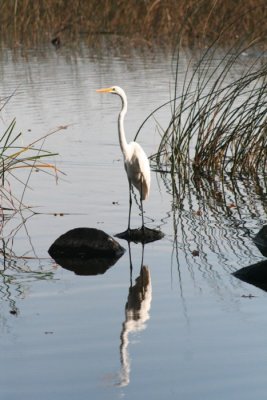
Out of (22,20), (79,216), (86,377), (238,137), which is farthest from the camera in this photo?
(22,20)

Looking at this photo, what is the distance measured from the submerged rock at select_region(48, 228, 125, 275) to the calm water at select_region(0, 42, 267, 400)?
5.0 inches

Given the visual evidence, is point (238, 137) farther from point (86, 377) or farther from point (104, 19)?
point (104, 19)

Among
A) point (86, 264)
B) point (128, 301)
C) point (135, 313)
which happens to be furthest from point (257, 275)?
point (86, 264)

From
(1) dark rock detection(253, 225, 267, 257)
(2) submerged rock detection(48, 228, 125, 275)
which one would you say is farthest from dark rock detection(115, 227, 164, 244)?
(1) dark rock detection(253, 225, 267, 257)

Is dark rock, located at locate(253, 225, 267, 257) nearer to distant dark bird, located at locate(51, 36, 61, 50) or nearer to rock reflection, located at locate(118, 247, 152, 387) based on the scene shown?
rock reflection, located at locate(118, 247, 152, 387)

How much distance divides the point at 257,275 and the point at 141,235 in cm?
163

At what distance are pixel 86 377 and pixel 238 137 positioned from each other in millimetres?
5985

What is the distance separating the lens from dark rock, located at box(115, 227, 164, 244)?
8.94 m

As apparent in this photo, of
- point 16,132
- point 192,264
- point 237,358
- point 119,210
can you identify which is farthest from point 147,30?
point 237,358

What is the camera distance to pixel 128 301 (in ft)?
23.8

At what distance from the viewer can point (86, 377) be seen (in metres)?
5.71

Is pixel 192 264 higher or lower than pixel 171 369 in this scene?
lower

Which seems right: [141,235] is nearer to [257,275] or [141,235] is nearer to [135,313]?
[257,275]

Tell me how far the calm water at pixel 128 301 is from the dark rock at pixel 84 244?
0.15 m
